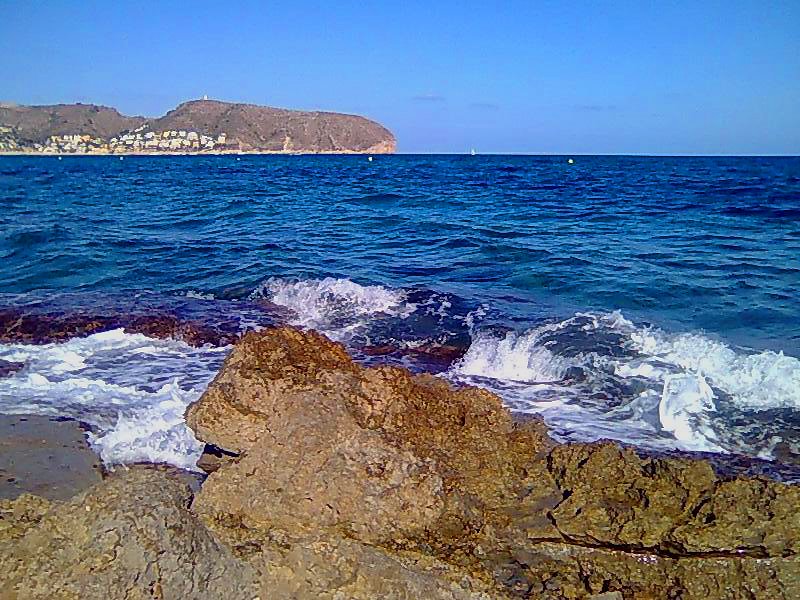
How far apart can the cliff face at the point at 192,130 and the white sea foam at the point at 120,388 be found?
397 ft

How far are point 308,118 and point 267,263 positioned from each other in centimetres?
13425

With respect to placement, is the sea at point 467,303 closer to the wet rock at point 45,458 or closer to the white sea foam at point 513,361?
the white sea foam at point 513,361

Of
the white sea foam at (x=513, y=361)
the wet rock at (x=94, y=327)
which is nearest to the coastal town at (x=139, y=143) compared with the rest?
the wet rock at (x=94, y=327)

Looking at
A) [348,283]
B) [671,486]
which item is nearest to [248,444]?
[671,486]

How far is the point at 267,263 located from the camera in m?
14.2

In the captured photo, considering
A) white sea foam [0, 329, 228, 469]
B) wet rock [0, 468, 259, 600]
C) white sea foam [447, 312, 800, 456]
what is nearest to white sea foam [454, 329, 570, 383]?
white sea foam [447, 312, 800, 456]

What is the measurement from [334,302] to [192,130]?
416 ft

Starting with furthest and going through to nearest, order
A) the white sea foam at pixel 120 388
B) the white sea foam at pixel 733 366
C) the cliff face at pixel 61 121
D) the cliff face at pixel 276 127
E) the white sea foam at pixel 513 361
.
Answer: the cliff face at pixel 276 127, the cliff face at pixel 61 121, the white sea foam at pixel 513 361, the white sea foam at pixel 733 366, the white sea foam at pixel 120 388

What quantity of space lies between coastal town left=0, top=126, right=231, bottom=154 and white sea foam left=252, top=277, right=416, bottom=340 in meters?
119

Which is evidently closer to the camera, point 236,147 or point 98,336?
point 98,336

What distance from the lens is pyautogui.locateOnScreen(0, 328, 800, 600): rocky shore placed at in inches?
91.4

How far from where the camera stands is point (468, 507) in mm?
→ 3211

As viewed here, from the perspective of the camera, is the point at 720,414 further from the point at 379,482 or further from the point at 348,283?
the point at 348,283

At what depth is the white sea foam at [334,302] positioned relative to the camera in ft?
33.1
